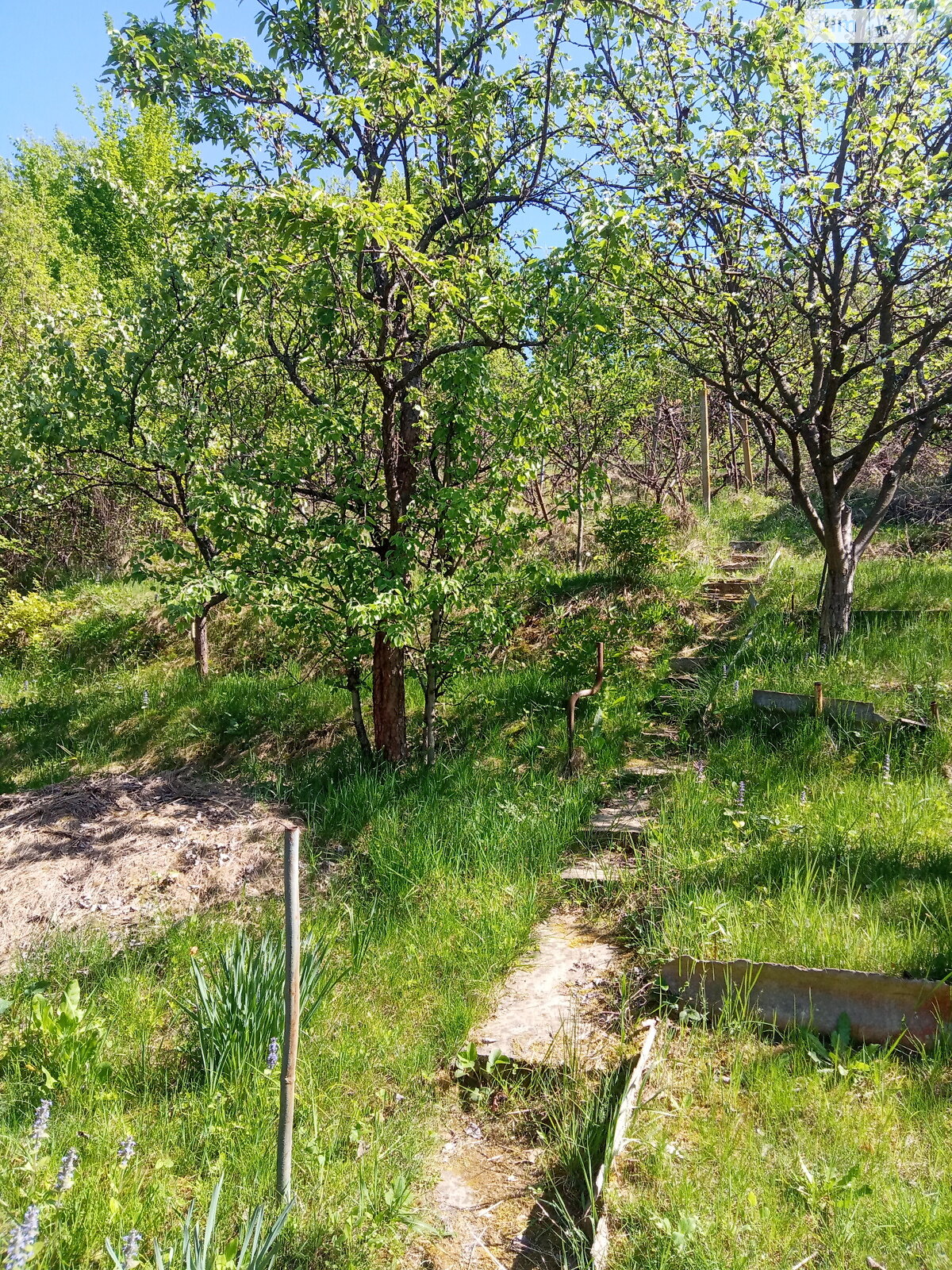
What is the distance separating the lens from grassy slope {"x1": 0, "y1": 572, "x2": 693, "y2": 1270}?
2498 mm

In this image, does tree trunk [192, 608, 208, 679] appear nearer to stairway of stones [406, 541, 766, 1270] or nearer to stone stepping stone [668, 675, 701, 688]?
stone stepping stone [668, 675, 701, 688]

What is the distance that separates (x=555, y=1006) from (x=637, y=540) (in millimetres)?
6732

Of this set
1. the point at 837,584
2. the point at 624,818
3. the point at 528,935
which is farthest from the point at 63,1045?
the point at 837,584

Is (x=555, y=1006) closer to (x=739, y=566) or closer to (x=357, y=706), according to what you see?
(x=357, y=706)

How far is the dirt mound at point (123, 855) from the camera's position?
14.9ft

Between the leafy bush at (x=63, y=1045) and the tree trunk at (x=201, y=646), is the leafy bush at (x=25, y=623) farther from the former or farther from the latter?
the leafy bush at (x=63, y=1045)

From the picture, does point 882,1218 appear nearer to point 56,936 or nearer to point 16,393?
point 56,936

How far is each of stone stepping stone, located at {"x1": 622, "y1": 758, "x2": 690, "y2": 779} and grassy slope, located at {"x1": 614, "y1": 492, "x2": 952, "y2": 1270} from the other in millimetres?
225

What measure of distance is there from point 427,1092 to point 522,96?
615 cm

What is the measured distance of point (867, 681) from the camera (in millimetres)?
6453

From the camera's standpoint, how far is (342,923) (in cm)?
435

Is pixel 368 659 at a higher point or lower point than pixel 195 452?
lower

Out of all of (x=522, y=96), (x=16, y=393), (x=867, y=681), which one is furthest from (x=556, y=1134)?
(x=16, y=393)

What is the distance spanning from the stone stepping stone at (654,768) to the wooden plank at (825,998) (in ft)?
7.63
